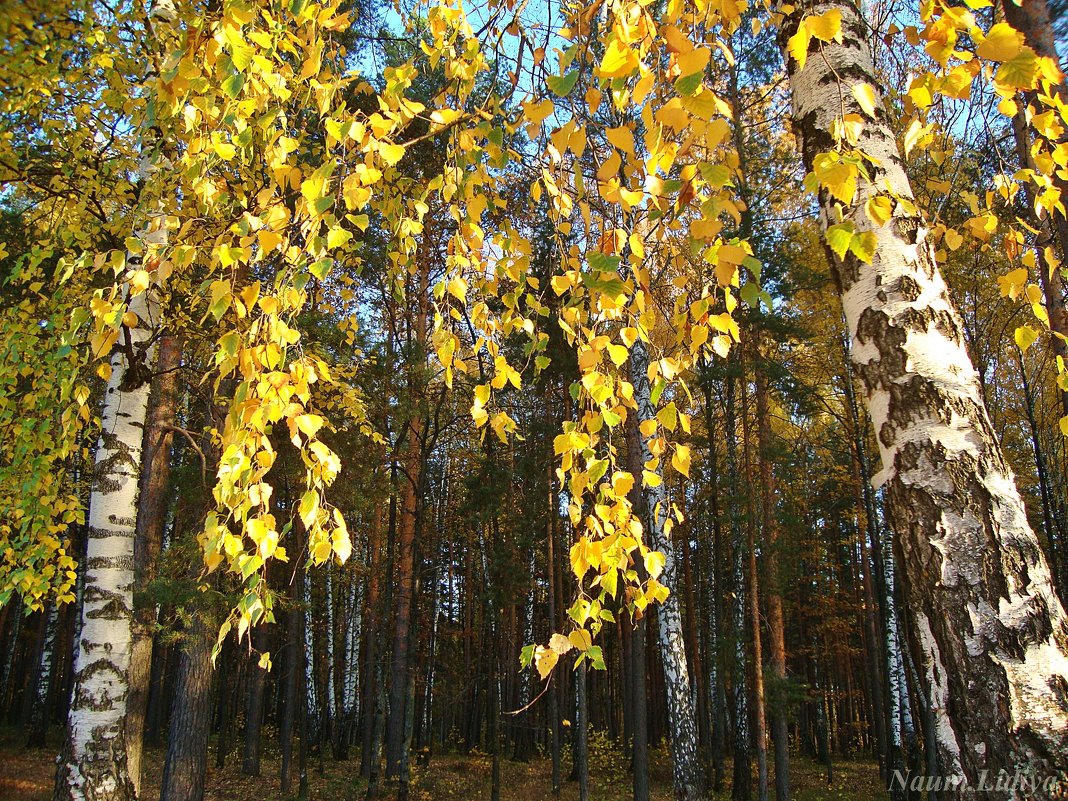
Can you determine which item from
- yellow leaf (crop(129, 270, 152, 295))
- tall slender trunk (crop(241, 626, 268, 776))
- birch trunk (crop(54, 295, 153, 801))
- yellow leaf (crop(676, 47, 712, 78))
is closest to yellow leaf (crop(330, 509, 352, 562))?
yellow leaf (crop(129, 270, 152, 295))

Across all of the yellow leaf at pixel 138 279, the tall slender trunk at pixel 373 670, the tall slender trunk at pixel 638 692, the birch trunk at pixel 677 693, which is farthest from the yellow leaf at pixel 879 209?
the tall slender trunk at pixel 373 670

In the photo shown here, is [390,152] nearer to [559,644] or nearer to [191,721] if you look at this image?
[559,644]

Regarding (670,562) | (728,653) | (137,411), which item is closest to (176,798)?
(137,411)

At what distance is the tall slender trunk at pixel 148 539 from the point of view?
5195mm

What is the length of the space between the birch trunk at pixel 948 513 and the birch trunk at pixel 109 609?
3413mm

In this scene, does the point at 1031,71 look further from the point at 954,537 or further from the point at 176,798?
the point at 176,798

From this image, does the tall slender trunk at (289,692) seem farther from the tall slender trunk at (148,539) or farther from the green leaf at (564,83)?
the green leaf at (564,83)

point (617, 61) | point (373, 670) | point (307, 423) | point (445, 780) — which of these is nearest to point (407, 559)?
point (373, 670)

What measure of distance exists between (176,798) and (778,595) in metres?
8.57

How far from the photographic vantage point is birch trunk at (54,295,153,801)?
3502 millimetres

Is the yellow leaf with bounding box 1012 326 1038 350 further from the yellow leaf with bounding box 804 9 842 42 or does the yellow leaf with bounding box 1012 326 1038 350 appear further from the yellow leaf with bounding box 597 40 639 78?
the yellow leaf with bounding box 597 40 639 78

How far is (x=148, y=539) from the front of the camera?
250 inches

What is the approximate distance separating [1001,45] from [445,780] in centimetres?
1519

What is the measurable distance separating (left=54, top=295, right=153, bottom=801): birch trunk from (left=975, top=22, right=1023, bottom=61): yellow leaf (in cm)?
365
